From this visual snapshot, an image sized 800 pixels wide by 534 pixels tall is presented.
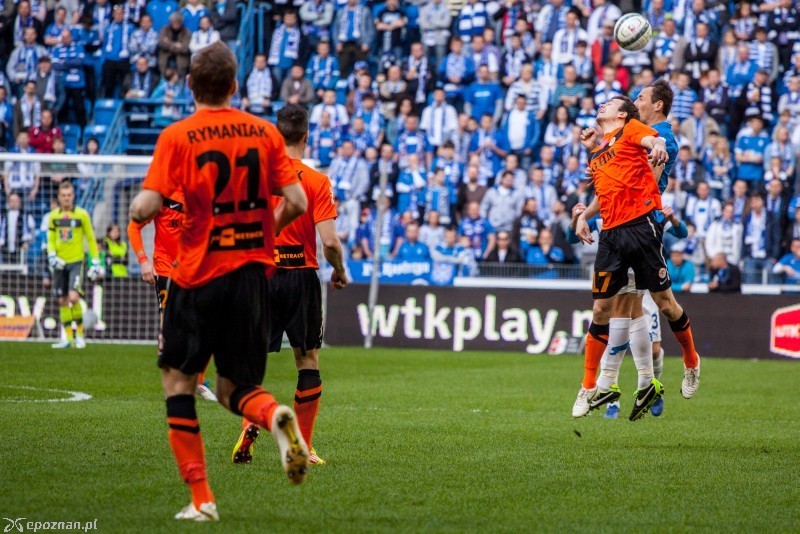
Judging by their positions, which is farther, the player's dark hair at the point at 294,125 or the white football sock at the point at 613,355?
the white football sock at the point at 613,355

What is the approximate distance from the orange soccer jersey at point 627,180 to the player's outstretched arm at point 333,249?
2898mm

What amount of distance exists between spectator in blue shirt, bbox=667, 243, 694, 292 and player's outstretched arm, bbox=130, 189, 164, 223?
15.5 m

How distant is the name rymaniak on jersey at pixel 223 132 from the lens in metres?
6.05

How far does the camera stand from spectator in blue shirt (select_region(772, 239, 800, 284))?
65.8ft

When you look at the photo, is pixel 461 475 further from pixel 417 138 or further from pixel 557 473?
pixel 417 138

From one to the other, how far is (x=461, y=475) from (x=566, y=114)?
16.6 m

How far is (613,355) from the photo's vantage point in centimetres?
1023

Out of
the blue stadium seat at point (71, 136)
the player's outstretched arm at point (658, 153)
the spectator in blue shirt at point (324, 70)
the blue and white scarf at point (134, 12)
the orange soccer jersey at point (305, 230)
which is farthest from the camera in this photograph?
the blue and white scarf at point (134, 12)

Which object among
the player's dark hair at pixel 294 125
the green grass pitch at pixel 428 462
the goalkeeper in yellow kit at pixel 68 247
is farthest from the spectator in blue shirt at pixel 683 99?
the player's dark hair at pixel 294 125

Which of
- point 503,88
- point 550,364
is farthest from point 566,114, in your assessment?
point 550,364

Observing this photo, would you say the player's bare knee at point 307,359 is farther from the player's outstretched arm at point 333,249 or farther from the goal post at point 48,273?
the goal post at point 48,273

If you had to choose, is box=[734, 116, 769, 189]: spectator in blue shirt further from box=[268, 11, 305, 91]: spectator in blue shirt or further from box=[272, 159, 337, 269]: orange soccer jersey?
box=[272, 159, 337, 269]: orange soccer jersey

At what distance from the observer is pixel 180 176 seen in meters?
6.05

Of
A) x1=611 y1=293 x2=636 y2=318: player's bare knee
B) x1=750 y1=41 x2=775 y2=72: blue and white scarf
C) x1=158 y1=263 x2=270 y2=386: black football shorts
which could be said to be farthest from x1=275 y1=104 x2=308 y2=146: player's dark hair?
x1=750 y1=41 x2=775 y2=72: blue and white scarf
